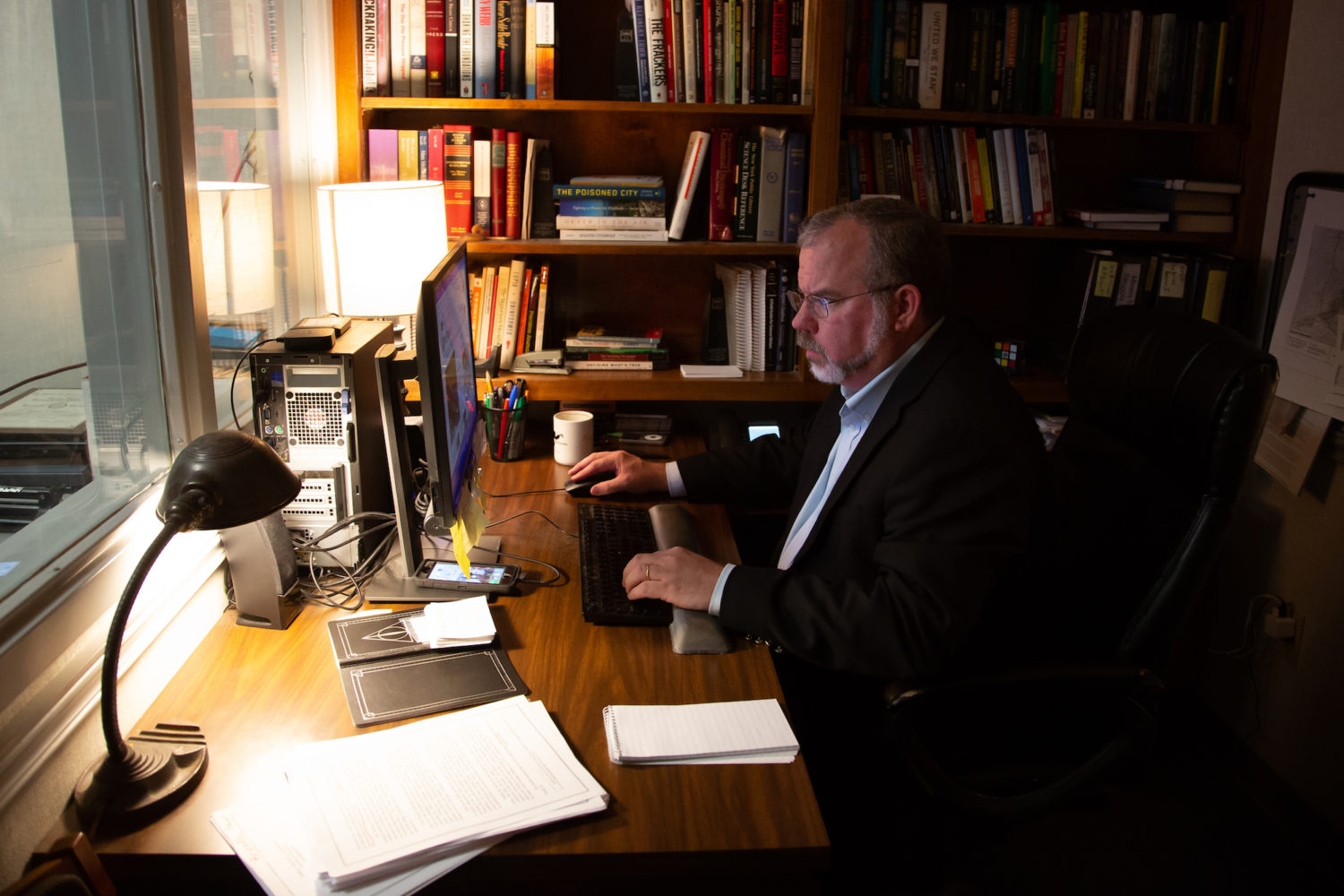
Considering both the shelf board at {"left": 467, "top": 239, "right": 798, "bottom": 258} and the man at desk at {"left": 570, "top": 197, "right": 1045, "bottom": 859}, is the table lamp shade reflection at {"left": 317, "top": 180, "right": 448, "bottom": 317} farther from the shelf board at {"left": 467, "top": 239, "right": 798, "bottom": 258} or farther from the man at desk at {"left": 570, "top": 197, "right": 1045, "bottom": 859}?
the man at desk at {"left": 570, "top": 197, "right": 1045, "bottom": 859}

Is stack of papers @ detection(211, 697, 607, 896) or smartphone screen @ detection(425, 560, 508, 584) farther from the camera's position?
smartphone screen @ detection(425, 560, 508, 584)

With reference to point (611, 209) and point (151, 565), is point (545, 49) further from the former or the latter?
point (151, 565)

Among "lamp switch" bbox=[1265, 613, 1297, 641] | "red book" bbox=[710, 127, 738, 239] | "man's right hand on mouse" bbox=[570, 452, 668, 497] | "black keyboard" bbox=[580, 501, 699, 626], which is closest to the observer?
"black keyboard" bbox=[580, 501, 699, 626]

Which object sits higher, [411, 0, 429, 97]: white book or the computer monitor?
[411, 0, 429, 97]: white book

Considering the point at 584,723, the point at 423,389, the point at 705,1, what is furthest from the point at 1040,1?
the point at 584,723

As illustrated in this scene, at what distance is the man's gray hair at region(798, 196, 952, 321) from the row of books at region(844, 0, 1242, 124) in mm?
1016

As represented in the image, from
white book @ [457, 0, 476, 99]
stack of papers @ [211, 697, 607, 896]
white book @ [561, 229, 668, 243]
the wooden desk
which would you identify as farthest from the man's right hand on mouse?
white book @ [457, 0, 476, 99]

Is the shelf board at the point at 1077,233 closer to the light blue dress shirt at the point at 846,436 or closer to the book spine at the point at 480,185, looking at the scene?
the light blue dress shirt at the point at 846,436

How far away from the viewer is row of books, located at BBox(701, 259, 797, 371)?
8.51 ft

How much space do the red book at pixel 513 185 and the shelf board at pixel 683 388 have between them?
1.32 feet

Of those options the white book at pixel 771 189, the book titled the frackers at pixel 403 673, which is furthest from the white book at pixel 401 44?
the book titled the frackers at pixel 403 673

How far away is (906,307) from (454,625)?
0.91 meters

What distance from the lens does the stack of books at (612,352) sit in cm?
262

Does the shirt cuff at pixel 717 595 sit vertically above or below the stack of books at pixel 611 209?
below
